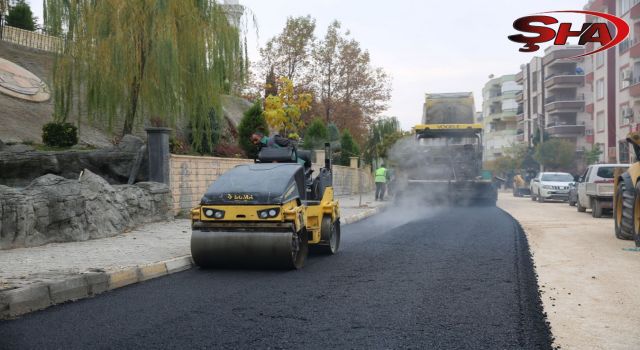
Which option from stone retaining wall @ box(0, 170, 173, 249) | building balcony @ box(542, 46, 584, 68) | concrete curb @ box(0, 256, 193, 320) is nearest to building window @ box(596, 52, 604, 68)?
building balcony @ box(542, 46, 584, 68)

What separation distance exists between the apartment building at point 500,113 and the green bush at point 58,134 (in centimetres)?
9146

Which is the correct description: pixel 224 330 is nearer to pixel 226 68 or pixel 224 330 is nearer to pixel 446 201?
pixel 226 68

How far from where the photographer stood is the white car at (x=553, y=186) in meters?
30.3

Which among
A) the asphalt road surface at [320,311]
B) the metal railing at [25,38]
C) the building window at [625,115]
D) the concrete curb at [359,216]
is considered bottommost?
the concrete curb at [359,216]

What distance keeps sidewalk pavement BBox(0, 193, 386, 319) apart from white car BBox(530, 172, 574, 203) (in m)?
22.3

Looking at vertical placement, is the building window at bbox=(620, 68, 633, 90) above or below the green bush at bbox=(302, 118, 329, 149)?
above

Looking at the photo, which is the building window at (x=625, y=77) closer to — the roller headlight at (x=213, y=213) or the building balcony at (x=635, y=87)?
the building balcony at (x=635, y=87)

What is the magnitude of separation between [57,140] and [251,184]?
1032cm

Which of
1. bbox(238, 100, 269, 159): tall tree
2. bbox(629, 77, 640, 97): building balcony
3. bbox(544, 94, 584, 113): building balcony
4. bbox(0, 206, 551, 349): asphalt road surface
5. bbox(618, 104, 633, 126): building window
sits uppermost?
bbox(544, 94, 584, 113): building balcony

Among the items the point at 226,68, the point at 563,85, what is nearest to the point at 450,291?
the point at 226,68

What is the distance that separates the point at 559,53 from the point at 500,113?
39133 millimetres

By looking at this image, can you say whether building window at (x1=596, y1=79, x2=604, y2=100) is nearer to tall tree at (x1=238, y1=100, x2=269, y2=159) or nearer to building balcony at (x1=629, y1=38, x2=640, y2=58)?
building balcony at (x1=629, y1=38, x2=640, y2=58)

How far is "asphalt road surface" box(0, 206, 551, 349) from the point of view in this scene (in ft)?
16.4

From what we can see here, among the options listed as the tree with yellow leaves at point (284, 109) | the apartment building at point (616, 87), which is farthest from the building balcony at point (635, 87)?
the tree with yellow leaves at point (284, 109)
